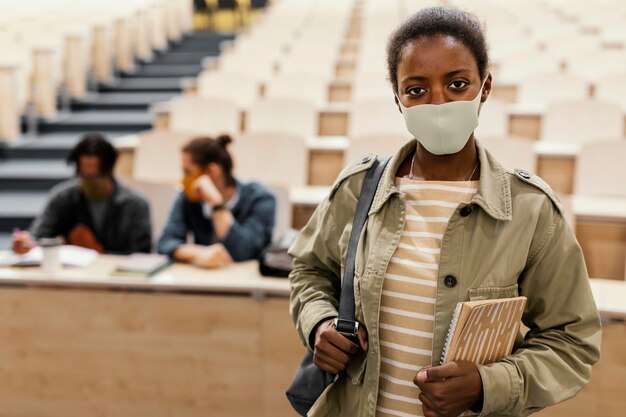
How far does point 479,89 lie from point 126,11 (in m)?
4.76

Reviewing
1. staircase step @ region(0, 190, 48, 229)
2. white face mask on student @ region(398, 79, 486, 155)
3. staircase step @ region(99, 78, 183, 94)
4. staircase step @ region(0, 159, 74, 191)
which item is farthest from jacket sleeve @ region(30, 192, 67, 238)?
staircase step @ region(99, 78, 183, 94)

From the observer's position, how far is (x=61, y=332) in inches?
54.4

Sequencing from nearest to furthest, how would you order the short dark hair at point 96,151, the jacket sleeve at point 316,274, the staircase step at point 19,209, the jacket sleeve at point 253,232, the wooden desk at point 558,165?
1. the jacket sleeve at point 316,274
2. the jacket sleeve at point 253,232
3. the short dark hair at point 96,151
4. the wooden desk at point 558,165
5. the staircase step at point 19,209

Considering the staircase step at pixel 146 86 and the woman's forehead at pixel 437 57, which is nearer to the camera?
the woman's forehead at pixel 437 57

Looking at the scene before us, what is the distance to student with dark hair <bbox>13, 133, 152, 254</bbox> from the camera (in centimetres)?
182

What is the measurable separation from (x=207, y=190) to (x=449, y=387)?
109cm

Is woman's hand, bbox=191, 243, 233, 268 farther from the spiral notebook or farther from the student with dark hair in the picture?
the spiral notebook

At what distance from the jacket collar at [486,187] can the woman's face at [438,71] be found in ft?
0.23

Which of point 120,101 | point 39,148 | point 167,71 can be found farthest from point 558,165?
point 167,71

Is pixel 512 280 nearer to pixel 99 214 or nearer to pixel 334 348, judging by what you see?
pixel 334 348

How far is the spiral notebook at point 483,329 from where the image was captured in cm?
57

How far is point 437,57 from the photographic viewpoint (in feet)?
1.92

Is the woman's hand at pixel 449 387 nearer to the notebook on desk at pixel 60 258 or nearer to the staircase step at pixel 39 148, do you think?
the notebook on desk at pixel 60 258

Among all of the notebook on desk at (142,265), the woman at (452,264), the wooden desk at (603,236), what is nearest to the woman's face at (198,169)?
the notebook on desk at (142,265)
